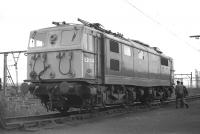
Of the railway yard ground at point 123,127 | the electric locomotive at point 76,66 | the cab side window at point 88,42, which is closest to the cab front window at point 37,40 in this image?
the electric locomotive at point 76,66

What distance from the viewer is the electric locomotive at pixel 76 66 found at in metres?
13.9

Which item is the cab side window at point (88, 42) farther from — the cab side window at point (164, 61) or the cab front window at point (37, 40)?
the cab side window at point (164, 61)

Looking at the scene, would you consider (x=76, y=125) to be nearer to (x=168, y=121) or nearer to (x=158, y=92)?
(x=168, y=121)

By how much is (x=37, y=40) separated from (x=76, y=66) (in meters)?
2.45

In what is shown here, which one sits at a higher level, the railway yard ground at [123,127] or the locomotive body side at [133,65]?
the locomotive body side at [133,65]

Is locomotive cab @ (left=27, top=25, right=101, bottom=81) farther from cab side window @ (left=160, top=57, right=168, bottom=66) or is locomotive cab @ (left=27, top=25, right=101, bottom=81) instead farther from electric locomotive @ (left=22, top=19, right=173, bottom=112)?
cab side window @ (left=160, top=57, right=168, bottom=66)

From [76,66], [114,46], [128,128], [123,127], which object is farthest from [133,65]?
[128,128]

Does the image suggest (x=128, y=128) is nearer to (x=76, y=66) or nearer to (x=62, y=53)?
(x=76, y=66)

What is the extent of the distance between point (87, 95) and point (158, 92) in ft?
33.8

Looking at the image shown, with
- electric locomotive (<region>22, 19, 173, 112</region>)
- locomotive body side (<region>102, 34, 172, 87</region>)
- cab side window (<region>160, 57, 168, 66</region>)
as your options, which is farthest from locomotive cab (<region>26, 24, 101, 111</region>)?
cab side window (<region>160, 57, 168, 66</region>)

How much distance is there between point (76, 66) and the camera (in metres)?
13.9

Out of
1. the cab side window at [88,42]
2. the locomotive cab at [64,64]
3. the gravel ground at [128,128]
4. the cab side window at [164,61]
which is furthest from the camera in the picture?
the cab side window at [164,61]

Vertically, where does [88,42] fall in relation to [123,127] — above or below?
above

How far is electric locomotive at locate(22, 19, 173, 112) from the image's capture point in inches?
549
